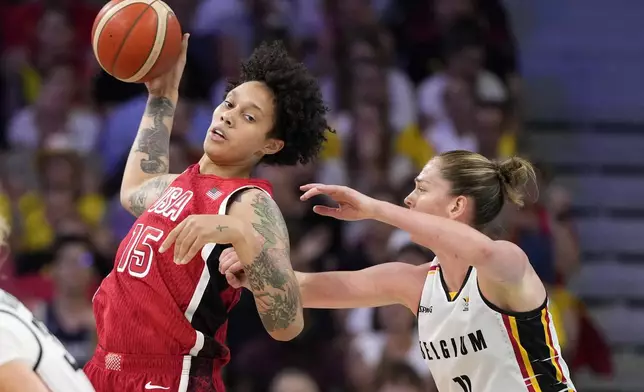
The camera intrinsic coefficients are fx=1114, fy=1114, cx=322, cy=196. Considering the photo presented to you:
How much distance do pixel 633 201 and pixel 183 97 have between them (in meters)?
3.64

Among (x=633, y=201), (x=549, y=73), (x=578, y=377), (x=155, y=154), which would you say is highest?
(x=155, y=154)

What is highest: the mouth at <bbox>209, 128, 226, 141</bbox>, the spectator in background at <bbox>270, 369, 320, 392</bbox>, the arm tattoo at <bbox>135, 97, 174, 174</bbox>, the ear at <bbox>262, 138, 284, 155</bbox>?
the mouth at <bbox>209, 128, 226, 141</bbox>

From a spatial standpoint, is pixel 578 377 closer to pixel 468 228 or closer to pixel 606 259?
pixel 606 259

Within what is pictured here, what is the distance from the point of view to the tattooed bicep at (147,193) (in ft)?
13.8

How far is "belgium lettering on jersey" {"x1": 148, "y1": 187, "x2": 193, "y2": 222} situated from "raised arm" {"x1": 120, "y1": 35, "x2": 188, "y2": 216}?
0.24 m

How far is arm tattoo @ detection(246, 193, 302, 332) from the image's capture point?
359 cm

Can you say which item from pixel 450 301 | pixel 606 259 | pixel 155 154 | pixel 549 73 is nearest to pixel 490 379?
pixel 450 301

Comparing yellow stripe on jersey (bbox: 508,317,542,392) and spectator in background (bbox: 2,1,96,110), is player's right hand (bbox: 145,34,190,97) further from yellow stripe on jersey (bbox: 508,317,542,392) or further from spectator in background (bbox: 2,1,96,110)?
spectator in background (bbox: 2,1,96,110)

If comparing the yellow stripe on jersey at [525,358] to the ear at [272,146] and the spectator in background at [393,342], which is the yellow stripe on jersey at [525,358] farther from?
the spectator in background at [393,342]

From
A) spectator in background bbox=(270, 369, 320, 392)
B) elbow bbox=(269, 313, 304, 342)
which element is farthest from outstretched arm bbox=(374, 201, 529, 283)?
spectator in background bbox=(270, 369, 320, 392)

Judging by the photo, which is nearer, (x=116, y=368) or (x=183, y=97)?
(x=116, y=368)

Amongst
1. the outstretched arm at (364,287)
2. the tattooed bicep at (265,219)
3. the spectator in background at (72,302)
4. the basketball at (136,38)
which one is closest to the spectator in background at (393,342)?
the spectator in background at (72,302)

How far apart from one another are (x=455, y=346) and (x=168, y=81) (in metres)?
1.57

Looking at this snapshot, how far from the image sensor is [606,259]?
851 centimetres
